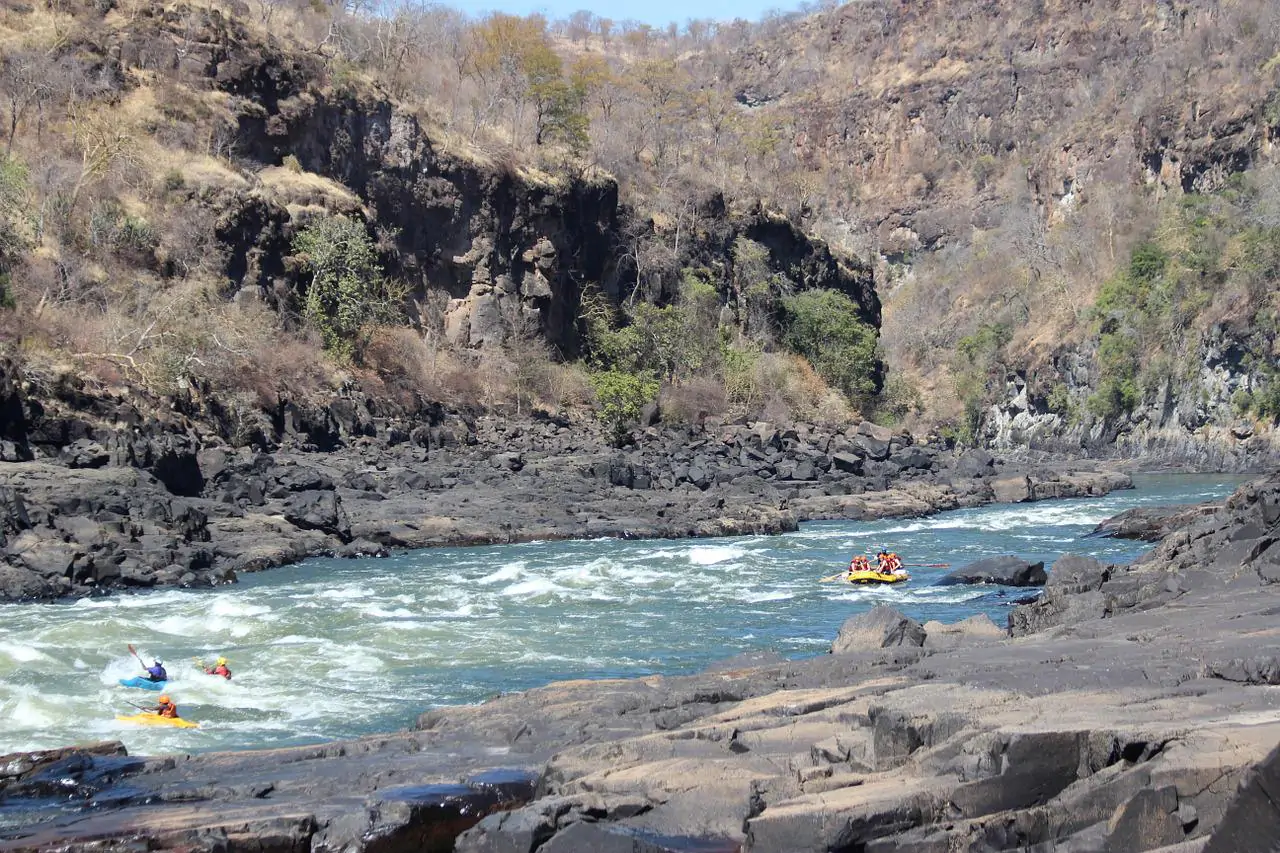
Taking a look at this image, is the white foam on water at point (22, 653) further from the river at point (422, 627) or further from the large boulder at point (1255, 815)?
the large boulder at point (1255, 815)

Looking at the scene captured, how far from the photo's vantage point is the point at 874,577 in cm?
2477

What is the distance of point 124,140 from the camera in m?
46.4

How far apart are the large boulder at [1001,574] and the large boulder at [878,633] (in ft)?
30.2

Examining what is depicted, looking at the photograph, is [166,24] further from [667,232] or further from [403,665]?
[403,665]

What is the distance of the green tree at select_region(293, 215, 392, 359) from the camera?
4903 centimetres

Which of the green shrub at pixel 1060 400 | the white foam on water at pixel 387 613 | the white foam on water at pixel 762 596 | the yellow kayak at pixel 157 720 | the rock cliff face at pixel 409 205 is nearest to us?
the yellow kayak at pixel 157 720

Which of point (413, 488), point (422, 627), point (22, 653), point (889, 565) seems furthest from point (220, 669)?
point (413, 488)

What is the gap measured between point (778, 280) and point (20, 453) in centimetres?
4870

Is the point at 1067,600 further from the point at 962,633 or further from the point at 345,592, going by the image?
the point at 345,592

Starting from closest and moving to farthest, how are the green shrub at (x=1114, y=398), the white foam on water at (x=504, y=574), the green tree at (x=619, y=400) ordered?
the white foam on water at (x=504, y=574)
the green tree at (x=619, y=400)
the green shrub at (x=1114, y=398)

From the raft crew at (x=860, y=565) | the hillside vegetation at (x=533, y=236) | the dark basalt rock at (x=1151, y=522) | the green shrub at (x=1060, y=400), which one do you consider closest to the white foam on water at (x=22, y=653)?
the raft crew at (x=860, y=565)

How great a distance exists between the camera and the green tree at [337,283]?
49.0 meters

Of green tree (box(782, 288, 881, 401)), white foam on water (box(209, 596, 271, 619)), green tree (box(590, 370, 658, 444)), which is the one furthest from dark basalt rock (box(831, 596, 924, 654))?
green tree (box(782, 288, 881, 401))

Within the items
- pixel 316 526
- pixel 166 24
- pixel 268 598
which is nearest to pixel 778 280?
pixel 166 24
